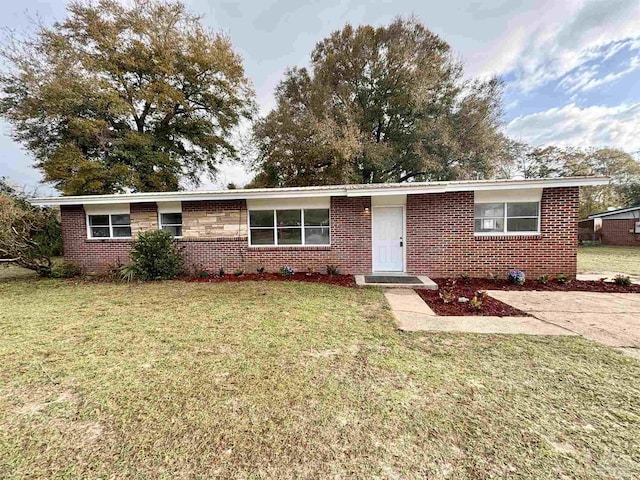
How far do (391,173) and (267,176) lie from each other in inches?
303

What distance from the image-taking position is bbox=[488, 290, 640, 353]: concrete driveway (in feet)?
12.9

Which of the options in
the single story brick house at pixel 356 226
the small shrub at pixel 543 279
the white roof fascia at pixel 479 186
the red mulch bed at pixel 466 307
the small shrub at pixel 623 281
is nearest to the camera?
the red mulch bed at pixel 466 307

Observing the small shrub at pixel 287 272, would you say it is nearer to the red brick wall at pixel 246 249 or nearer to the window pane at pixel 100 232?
the red brick wall at pixel 246 249

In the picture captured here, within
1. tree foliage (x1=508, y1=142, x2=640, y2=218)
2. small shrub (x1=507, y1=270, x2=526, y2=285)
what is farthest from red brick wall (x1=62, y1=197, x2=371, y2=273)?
tree foliage (x1=508, y1=142, x2=640, y2=218)

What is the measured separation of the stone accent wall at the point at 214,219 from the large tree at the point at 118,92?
311 inches

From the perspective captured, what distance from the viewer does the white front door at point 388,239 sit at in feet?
27.8

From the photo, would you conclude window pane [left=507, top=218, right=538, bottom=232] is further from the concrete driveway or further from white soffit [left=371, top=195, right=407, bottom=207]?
white soffit [left=371, top=195, right=407, bottom=207]

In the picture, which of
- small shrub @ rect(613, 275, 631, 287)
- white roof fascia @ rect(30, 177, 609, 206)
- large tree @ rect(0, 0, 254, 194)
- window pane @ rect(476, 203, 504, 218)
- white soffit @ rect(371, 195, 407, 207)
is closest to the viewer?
small shrub @ rect(613, 275, 631, 287)

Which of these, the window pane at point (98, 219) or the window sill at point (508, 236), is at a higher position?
the window pane at point (98, 219)

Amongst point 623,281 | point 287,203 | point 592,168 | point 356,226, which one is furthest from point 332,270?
point 592,168

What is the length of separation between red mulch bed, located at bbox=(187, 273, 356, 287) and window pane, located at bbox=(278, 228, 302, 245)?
106cm

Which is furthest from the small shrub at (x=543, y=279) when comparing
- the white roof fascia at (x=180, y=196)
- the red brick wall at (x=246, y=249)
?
the white roof fascia at (x=180, y=196)

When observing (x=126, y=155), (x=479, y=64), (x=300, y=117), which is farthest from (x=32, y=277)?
(x=479, y=64)

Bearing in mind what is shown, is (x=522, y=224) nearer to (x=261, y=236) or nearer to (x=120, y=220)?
(x=261, y=236)
